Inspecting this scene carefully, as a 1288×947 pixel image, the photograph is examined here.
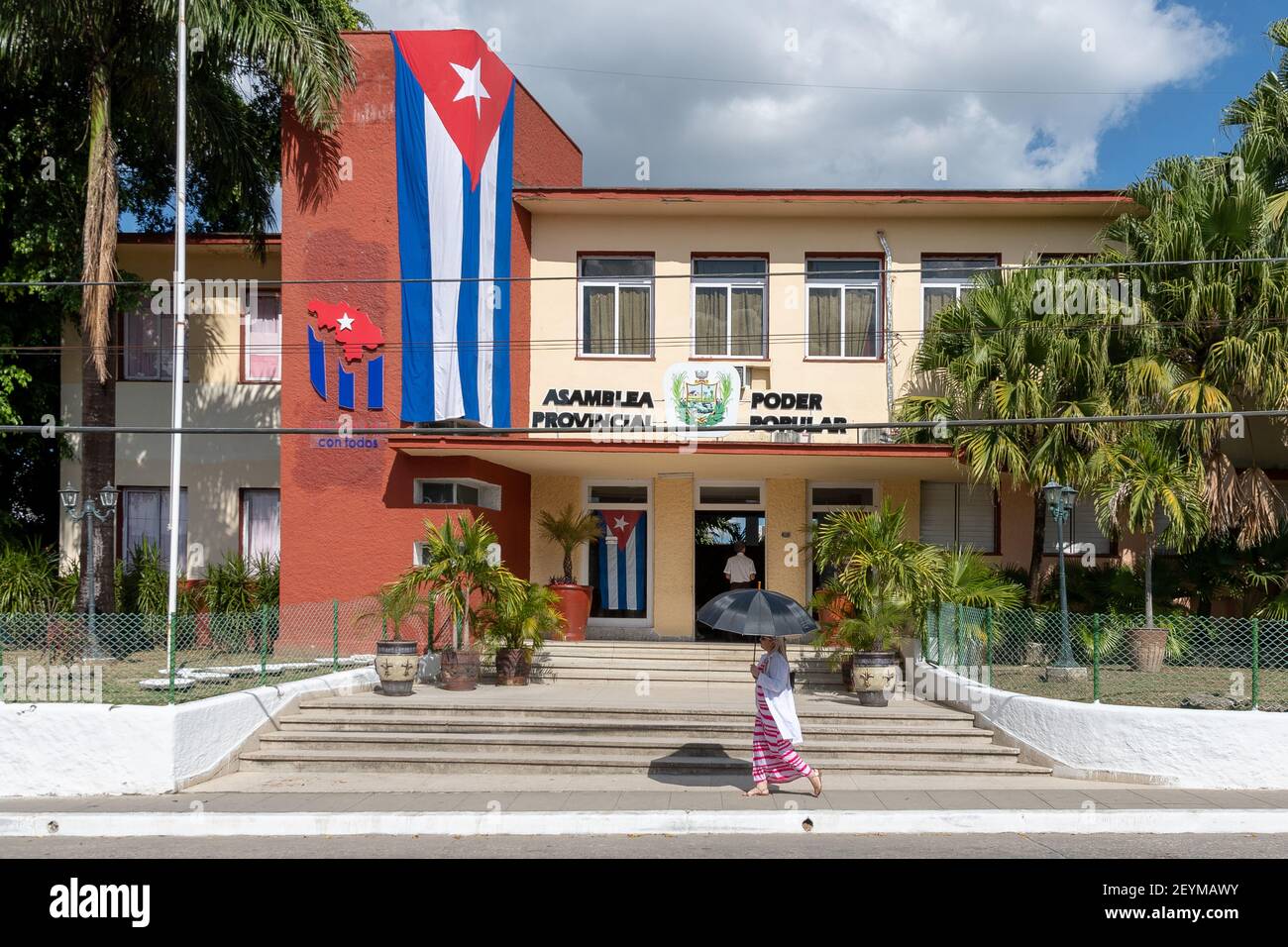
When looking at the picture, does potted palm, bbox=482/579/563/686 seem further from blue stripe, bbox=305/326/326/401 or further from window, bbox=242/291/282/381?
window, bbox=242/291/282/381

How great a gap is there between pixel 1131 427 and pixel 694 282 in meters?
8.02

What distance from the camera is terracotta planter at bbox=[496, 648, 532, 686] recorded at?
16016 millimetres

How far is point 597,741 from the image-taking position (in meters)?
13.1

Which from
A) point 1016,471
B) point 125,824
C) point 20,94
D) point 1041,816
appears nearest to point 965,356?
point 1016,471

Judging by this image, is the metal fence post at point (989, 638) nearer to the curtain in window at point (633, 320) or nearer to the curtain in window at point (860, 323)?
the curtain in window at point (860, 323)

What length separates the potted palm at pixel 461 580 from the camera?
15500 mm

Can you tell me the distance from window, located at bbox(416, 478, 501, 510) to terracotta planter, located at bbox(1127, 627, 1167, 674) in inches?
391

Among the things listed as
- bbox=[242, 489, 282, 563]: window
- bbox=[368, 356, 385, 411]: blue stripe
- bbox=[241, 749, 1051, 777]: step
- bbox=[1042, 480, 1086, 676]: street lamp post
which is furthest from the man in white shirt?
bbox=[242, 489, 282, 563]: window

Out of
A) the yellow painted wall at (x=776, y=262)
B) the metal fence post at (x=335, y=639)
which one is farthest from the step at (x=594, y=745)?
the yellow painted wall at (x=776, y=262)

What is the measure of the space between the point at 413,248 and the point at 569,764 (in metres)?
9.41

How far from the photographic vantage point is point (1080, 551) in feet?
65.0

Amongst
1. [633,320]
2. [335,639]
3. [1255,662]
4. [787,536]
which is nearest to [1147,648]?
[1255,662]

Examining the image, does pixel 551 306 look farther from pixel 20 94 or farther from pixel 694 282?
pixel 20 94

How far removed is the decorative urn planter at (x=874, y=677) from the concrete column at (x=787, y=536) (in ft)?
19.6
